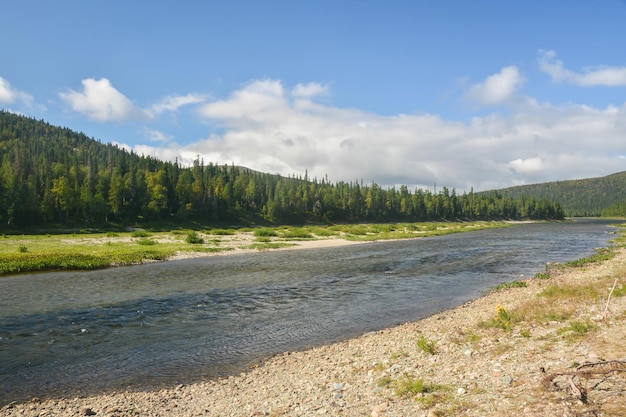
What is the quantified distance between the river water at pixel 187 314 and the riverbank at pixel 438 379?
1.90 meters

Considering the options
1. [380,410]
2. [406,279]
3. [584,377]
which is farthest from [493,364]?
[406,279]

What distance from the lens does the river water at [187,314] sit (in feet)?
48.6

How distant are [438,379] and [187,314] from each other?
16649mm

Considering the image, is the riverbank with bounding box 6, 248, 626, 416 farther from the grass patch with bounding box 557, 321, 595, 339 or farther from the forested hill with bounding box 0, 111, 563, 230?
the forested hill with bounding box 0, 111, 563, 230

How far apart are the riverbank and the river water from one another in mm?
1900

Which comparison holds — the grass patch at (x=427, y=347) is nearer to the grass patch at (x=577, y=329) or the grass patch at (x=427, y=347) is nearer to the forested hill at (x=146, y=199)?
the grass patch at (x=577, y=329)

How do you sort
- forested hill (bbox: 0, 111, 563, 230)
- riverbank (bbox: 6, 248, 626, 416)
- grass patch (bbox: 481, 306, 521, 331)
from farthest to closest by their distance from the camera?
1. forested hill (bbox: 0, 111, 563, 230)
2. grass patch (bbox: 481, 306, 521, 331)
3. riverbank (bbox: 6, 248, 626, 416)

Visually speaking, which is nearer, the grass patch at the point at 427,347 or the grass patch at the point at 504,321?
the grass patch at the point at 427,347

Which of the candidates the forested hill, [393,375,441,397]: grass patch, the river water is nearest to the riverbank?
[393,375,441,397]: grass patch

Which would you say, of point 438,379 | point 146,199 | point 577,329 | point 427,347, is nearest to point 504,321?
point 577,329

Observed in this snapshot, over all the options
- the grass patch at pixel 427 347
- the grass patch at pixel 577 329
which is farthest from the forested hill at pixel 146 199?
the grass patch at pixel 577 329

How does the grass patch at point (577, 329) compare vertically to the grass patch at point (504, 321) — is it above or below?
above

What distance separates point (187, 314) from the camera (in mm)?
23250

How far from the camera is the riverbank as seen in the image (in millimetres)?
8961
